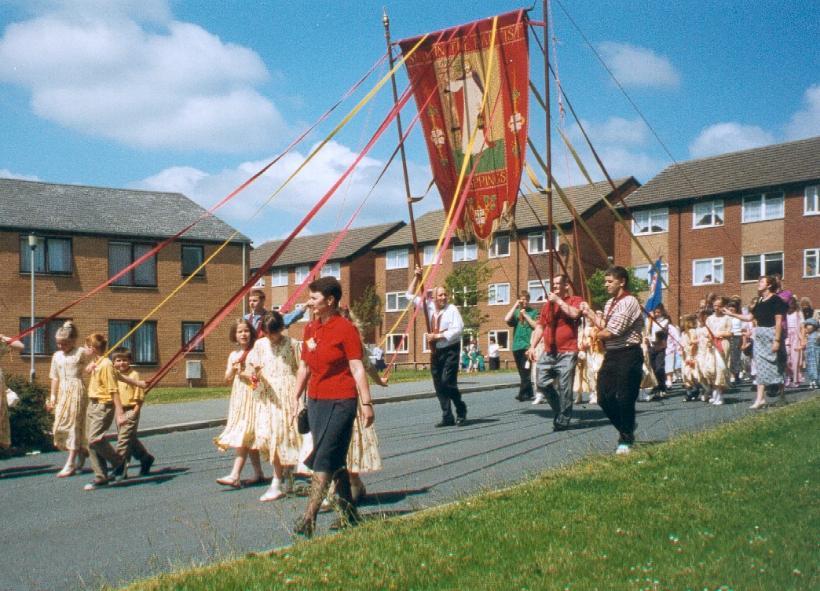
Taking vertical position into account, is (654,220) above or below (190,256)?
above

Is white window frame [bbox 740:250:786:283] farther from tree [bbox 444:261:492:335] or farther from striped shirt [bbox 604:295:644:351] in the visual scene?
striped shirt [bbox 604:295:644:351]

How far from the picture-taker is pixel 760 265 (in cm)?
4356

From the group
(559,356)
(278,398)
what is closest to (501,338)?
(559,356)

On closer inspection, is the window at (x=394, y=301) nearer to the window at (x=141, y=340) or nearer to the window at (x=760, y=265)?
the window at (x=760, y=265)

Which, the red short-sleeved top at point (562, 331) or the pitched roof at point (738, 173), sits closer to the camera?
the red short-sleeved top at point (562, 331)

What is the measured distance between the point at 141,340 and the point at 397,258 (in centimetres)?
2643

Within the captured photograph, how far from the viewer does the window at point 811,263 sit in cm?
4166

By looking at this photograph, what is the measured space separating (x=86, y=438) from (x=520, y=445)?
15.8 feet

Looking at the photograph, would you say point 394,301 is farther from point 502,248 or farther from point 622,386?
point 622,386

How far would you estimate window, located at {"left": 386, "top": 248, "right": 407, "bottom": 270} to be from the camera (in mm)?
61625

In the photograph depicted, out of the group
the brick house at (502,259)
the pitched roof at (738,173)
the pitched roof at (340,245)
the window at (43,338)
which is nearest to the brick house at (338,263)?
the pitched roof at (340,245)

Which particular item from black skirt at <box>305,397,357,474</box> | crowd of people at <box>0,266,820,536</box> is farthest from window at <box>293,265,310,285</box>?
black skirt at <box>305,397,357,474</box>

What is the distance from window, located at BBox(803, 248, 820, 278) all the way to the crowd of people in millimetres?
26840

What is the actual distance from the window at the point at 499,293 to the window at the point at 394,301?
25.7 ft
